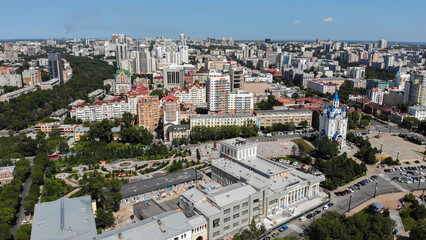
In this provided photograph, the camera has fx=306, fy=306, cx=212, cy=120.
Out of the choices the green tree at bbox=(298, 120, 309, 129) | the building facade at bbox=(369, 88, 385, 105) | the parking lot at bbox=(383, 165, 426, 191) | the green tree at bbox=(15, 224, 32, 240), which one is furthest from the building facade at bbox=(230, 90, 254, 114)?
the green tree at bbox=(15, 224, 32, 240)

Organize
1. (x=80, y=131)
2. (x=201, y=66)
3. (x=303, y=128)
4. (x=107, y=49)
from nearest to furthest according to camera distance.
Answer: (x=80, y=131) → (x=303, y=128) → (x=201, y=66) → (x=107, y=49)

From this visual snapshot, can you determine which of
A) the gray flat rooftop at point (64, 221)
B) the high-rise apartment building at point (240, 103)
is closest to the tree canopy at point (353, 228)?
the gray flat rooftop at point (64, 221)

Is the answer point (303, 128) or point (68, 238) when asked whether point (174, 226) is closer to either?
→ point (68, 238)

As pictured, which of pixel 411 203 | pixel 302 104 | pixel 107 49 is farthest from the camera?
pixel 107 49

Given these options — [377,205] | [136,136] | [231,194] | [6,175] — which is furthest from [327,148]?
[6,175]

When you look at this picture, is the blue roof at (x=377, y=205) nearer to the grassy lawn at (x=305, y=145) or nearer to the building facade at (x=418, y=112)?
the grassy lawn at (x=305, y=145)

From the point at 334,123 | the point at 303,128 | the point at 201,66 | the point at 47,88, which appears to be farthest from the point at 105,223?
the point at 201,66
